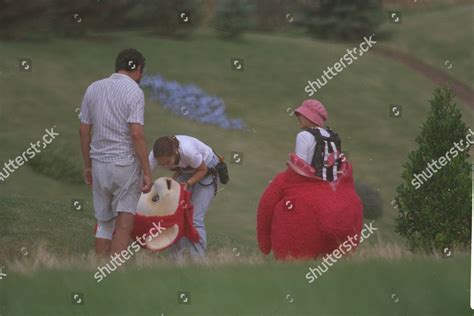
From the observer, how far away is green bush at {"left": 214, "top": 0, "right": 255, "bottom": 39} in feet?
42.3

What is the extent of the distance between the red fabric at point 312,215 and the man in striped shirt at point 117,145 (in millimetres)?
1129

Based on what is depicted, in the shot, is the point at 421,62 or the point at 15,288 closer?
the point at 15,288

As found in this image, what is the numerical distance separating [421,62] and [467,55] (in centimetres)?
37

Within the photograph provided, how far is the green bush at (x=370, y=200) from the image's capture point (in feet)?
42.4

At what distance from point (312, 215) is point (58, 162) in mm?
2124

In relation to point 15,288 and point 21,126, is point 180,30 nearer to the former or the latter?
point 21,126

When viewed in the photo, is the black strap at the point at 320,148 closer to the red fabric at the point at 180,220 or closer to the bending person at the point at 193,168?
the bending person at the point at 193,168

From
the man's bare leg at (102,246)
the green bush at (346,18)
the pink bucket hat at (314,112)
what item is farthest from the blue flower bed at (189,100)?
the man's bare leg at (102,246)

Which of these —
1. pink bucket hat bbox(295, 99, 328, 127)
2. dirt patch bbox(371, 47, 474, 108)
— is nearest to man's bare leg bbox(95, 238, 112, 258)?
pink bucket hat bbox(295, 99, 328, 127)

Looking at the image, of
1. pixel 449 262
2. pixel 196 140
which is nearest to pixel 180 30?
pixel 196 140

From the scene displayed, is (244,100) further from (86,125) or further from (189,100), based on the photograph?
(86,125)

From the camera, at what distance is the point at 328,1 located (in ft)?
42.0

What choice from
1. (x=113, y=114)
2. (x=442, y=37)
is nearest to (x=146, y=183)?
(x=113, y=114)

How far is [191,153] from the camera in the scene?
12.9 m
